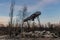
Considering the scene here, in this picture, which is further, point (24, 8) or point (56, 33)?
point (56, 33)

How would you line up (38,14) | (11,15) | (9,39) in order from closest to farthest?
(11,15) → (9,39) → (38,14)

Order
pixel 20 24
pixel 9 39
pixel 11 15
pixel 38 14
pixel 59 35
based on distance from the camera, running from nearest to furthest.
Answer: pixel 11 15 → pixel 20 24 → pixel 9 39 → pixel 38 14 → pixel 59 35

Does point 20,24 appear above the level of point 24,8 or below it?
below

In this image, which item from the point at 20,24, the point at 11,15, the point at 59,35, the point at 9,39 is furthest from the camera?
the point at 59,35

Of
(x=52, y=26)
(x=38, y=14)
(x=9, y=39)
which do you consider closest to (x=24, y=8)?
(x=9, y=39)

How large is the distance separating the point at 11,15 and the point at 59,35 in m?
6.61

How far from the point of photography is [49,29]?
13.7 meters

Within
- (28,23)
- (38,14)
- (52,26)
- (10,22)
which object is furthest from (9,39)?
(52,26)

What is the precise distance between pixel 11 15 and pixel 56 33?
260 inches

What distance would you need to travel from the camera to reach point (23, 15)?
723 cm

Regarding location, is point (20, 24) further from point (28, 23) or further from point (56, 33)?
Answer: point (56, 33)

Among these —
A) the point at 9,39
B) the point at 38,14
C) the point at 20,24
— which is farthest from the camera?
the point at 38,14

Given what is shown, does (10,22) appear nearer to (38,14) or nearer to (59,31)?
(38,14)

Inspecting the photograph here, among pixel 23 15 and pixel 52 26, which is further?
pixel 52 26
